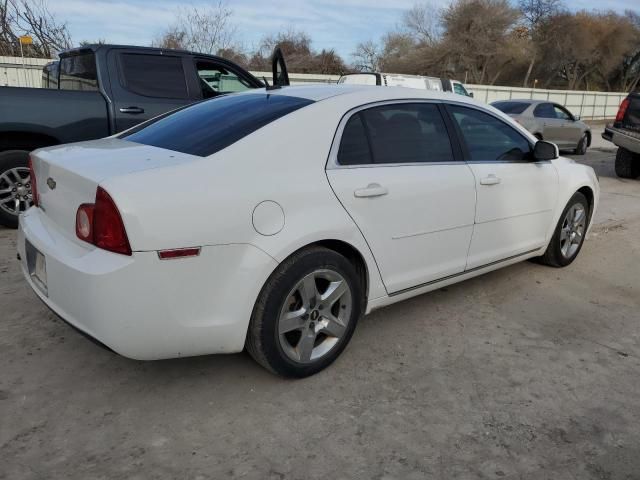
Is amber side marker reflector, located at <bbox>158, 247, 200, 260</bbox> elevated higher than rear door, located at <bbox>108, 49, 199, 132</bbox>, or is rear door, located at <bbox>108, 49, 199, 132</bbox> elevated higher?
rear door, located at <bbox>108, 49, 199, 132</bbox>

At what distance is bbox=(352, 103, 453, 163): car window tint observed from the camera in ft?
10.9

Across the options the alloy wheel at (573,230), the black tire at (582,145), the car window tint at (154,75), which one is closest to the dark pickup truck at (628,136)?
the black tire at (582,145)

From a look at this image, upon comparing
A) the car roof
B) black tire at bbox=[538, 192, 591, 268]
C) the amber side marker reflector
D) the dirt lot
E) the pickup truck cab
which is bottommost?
the dirt lot

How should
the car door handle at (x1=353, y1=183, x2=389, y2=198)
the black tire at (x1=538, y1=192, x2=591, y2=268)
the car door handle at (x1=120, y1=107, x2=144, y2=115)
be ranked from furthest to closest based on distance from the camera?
1. the car door handle at (x1=120, y1=107, x2=144, y2=115)
2. the black tire at (x1=538, y1=192, x2=591, y2=268)
3. the car door handle at (x1=353, y1=183, x2=389, y2=198)

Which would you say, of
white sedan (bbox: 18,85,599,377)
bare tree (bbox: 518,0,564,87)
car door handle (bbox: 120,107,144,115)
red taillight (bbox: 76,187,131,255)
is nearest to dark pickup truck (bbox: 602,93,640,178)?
white sedan (bbox: 18,85,599,377)

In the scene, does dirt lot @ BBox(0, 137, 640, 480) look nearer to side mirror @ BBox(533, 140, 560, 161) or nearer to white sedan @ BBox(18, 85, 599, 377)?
white sedan @ BBox(18, 85, 599, 377)

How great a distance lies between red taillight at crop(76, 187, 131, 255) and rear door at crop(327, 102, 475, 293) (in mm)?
1110

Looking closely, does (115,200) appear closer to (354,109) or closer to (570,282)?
(354,109)

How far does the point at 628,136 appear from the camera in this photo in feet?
33.1

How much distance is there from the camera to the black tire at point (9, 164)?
211 inches

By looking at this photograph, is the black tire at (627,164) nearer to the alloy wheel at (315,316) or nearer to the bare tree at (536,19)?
the alloy wheel at (315,316)

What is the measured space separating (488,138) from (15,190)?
4.47 m

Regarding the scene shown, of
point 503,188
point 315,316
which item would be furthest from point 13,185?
point 503,188

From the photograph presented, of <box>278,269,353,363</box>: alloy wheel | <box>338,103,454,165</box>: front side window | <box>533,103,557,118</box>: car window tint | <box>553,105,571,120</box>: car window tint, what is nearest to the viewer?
<box>278,269,353,363</box>: alloy wheel
